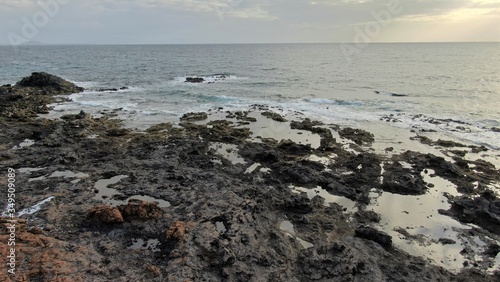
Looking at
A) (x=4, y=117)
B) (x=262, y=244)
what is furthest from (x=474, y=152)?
(x=4, y=117)

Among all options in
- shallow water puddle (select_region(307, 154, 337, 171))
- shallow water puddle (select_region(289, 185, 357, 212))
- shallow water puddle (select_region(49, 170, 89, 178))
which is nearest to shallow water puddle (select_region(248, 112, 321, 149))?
shallow water puddle (select_region(307, 154, 337, 171))

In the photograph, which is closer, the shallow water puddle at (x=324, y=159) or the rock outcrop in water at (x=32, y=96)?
the shallow water puddle at (x=324, y=159)

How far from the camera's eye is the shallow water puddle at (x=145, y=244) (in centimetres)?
954

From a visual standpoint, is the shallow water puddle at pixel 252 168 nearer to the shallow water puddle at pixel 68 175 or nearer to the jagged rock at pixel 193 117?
the shallow water puddle at pixel 68 175

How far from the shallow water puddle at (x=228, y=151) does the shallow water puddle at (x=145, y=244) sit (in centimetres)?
778

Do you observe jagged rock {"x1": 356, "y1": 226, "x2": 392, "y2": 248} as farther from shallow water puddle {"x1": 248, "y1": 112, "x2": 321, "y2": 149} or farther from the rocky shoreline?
shallow water puddle {"x1": 248, "y1": 112, "x2": 321, "y2": 149}

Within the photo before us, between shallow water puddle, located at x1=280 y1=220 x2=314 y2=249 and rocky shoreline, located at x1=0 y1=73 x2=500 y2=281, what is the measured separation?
0.08 metres

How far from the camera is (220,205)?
11.9 m

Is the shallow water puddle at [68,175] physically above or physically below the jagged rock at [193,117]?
below

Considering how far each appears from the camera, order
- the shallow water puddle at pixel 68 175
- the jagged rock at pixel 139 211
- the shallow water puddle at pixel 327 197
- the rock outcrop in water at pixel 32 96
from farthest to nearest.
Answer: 1. the rock outcrop in water at pixel 32 96
2. the shallow water puddle at pixel 68 175
3. the shallow water puddle at pixel 327 197
4. the jagged rock at pixel 139 211

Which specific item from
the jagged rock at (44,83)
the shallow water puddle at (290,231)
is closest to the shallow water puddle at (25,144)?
the shallow water puddle at (290,231)

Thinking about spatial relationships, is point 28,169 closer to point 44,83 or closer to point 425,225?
point 425,225

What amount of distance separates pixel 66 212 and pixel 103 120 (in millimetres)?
15485

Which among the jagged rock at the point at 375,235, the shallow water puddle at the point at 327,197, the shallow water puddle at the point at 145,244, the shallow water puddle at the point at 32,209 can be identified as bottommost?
the shallow water puddle at the point at 327,197
